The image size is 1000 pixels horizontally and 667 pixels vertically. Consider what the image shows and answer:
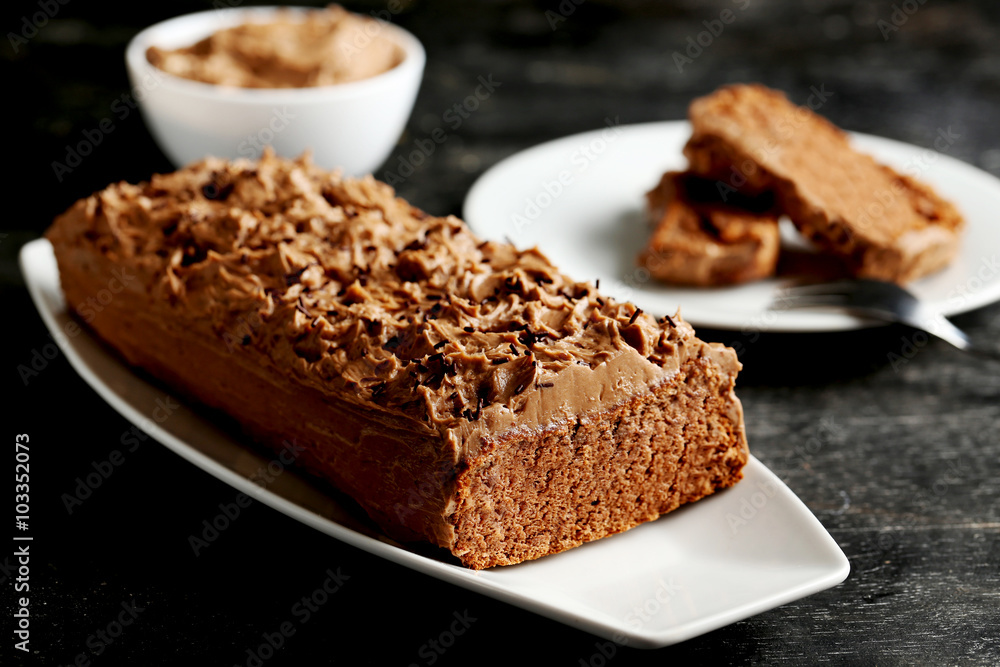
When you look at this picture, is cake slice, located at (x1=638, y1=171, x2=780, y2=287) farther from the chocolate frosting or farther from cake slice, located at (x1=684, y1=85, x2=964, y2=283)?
the chocolate frosting

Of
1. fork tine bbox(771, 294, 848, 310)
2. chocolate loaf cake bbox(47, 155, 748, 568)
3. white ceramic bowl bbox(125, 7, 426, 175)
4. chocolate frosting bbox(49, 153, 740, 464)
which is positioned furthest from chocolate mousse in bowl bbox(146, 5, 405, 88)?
fork tine bbox(771, 294, 848, 310)

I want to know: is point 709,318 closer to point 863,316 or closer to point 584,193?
point 863,316

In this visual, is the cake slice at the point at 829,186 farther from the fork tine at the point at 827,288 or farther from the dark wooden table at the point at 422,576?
the dark wooden table at the point at 422,576

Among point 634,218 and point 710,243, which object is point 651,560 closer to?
point 710,243

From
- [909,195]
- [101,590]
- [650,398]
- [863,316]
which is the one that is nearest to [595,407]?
[650,398]

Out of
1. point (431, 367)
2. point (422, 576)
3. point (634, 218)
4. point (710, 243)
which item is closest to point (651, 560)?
point (422, 576)
